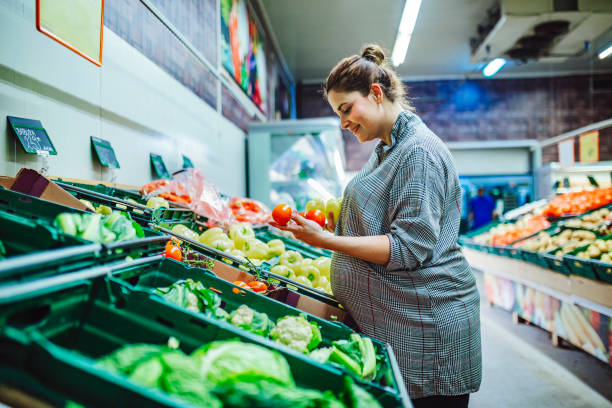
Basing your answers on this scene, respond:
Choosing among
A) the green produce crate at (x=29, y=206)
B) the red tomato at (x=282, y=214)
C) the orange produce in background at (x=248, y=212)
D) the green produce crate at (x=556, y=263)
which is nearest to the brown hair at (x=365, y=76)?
the red tomato at (x=282, y=214)

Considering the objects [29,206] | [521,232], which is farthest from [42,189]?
[521,232]

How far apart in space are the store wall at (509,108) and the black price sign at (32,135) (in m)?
9.27

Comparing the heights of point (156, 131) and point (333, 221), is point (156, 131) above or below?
above

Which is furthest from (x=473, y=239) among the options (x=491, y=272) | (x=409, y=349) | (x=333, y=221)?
(x=409, y=349)

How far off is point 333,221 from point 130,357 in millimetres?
1496

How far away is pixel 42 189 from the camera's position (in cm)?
133

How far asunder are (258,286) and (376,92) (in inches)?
35.2

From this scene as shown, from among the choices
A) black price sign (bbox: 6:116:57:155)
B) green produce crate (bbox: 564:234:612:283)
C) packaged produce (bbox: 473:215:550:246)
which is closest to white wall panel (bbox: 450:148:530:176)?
packaged produce (bbox: 473:215:550:246)

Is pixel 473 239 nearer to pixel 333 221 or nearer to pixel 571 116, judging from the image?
pixel 333 221

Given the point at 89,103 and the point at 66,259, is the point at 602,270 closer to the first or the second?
the point at 66,259

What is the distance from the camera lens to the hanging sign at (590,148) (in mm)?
5492

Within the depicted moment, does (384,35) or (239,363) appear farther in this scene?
(384,35)

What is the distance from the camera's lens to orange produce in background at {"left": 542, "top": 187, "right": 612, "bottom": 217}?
16.3ft

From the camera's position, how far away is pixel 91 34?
6.60 ft
